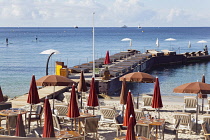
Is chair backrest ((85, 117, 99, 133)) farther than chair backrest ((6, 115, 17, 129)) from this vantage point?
No

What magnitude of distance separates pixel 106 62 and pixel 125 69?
3.69 m

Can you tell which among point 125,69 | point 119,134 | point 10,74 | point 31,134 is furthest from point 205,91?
point 10,74

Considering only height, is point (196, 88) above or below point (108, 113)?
above

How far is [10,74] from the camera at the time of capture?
45656 mm

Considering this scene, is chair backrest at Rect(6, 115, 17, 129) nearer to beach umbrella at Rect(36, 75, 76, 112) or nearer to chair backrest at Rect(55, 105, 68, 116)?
chair backrest at Rect(55, 105, 68, 116)

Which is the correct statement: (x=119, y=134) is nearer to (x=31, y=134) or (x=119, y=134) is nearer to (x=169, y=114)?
(x=31, y=134)

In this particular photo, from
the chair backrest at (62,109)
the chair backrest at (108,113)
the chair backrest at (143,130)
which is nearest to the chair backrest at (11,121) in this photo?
the chair backrest at (62,109)

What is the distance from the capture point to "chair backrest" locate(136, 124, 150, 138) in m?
12.0

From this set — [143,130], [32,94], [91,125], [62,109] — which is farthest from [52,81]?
[143,130]

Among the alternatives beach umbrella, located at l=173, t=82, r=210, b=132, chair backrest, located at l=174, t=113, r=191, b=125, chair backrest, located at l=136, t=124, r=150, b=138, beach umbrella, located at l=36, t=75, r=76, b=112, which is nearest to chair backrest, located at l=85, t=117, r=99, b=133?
chair backrest, located at l=136, t=124, r=150, b=138

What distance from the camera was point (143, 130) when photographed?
12117mm

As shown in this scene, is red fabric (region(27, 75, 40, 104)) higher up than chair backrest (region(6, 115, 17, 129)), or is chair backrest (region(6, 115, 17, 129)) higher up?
red fabric (region(27, 75, 40, 104))

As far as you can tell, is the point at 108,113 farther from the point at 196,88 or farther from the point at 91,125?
the point at 196,88

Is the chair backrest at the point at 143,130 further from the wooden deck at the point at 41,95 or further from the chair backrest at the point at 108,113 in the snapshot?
the wooden deck at the point at 41,95
